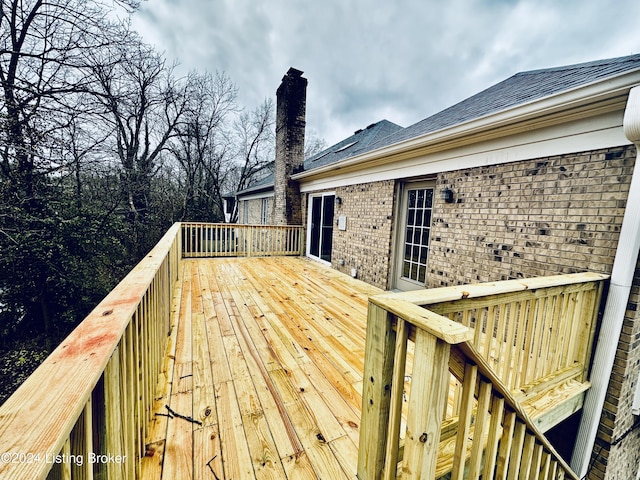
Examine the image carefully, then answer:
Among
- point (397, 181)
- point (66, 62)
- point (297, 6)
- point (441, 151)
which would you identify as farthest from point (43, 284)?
point (297, 6)

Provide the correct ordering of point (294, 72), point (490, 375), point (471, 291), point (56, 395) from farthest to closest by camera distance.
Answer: point (294, 72) → point (471, 291) → point (490, 375) → point (56, 395)

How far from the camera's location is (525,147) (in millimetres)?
2941

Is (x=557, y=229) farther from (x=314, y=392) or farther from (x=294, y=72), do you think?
(x=294, y=72)

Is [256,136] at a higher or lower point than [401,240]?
higher

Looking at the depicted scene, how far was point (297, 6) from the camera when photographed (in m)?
7.85

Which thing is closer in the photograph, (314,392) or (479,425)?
(479,425)

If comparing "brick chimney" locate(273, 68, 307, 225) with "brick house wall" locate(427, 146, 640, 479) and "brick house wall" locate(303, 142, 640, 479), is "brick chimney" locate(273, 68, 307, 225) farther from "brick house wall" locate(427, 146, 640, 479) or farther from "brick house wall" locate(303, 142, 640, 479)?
"brick house wall" locate(427, 146, 640, 479)

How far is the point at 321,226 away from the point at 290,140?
9.74 ft

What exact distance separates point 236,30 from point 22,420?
12.2 meters

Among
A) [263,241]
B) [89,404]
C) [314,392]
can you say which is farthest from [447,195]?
[263,241]

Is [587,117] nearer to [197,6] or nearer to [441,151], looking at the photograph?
[441,151]

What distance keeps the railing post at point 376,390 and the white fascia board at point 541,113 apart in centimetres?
262

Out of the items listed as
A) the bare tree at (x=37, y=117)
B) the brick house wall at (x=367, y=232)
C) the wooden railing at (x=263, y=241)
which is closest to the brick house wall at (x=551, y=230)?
the brick house wall at (x=367, y=232)

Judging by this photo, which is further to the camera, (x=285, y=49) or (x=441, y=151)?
(x=285, y=49)
